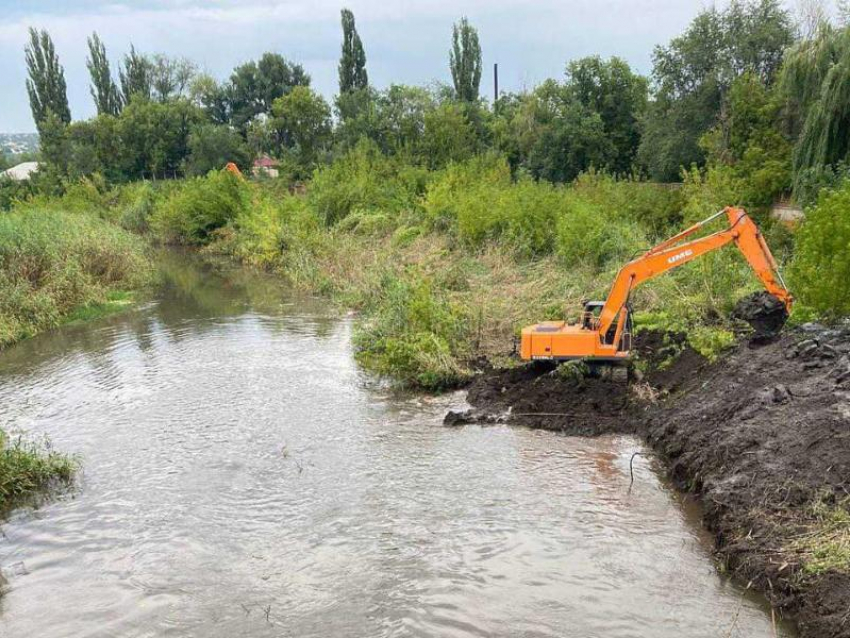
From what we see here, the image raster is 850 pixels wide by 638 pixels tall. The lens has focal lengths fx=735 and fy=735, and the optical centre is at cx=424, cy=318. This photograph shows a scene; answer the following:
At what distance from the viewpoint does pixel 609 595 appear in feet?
22.9

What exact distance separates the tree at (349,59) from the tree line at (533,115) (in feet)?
0.35

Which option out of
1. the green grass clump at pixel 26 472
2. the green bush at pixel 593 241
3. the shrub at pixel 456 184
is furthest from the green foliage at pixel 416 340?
the shrub at pixel 456 184

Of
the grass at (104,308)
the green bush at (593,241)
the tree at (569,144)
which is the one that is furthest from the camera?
the tree at (569,144)

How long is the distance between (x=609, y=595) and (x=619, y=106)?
3407 cm

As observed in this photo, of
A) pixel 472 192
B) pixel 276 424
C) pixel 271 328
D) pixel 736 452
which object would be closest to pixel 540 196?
pixel 472 192

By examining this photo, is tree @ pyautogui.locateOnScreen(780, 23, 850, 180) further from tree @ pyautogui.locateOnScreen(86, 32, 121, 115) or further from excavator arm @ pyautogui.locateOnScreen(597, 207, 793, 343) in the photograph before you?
tree @ pyautogui.locateOnScreen(86, 32, 121, 115)

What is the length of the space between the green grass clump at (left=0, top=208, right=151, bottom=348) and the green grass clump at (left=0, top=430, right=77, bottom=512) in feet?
27.7

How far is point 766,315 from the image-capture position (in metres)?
10.9

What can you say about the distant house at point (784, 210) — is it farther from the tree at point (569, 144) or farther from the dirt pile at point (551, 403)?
the tree at point (569, 144)

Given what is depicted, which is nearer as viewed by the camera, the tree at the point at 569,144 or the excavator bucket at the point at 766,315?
the excavator bucket at the point at 766,315

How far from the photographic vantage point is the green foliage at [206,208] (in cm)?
3522

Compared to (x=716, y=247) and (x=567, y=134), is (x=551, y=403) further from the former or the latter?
(x=567, y=134)

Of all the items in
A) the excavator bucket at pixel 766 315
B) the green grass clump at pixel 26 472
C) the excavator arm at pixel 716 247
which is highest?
the excavator arm at pixel 716 247

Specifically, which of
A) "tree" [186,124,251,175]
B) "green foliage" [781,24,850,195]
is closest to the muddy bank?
"green foliage" [781,24,850,195]
